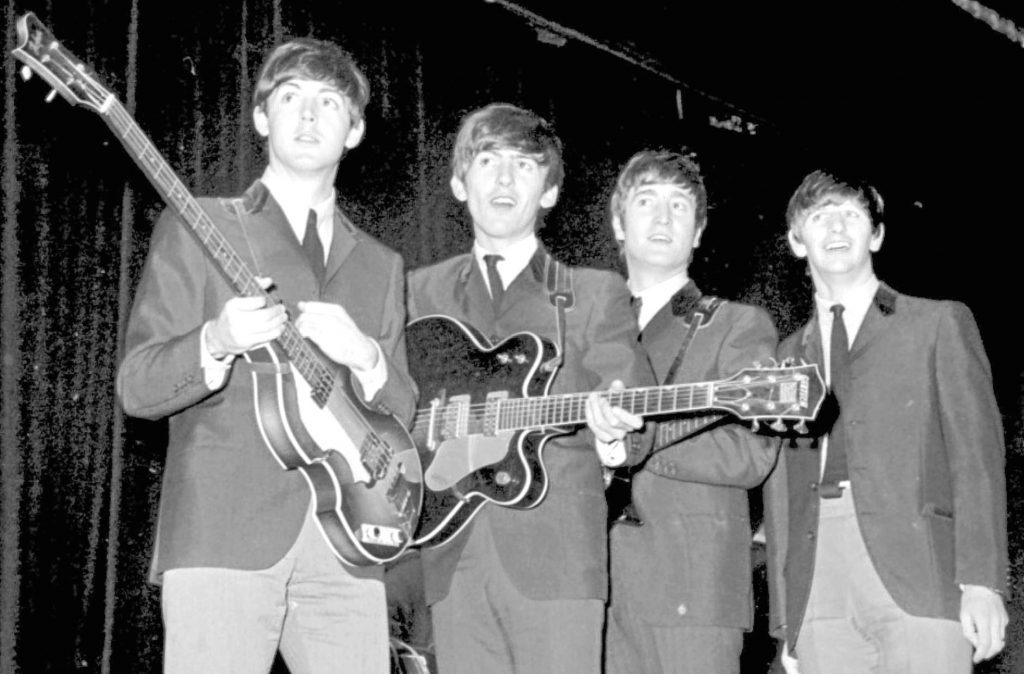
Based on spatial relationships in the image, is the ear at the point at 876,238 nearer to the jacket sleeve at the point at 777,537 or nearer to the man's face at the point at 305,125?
the jacket sleeve at the point at 777,537

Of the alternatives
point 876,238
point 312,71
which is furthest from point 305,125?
point 876,238

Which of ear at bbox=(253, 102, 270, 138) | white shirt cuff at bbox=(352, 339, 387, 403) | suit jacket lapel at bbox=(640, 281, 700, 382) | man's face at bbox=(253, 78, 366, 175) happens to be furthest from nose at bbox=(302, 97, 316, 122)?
suit jacket lapel at bbox=(640, 281, 700, 382)

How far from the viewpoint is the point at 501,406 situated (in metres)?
2.78

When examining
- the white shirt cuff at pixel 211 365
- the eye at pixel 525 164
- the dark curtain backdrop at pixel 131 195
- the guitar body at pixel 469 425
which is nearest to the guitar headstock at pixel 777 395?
the guitar body at pixel 469 425

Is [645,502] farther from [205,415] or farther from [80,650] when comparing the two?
[80,650]

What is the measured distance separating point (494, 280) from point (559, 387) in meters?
0.34

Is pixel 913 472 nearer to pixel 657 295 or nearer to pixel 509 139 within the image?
pixel 657 295

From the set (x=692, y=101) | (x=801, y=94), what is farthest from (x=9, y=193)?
(x=801, y=94)

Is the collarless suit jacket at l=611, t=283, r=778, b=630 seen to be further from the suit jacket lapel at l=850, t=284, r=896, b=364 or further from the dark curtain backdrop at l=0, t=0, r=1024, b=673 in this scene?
the dark curtain backdrop at l=0, t=0, r=1024, b=673

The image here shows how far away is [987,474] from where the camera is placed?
9.57ft

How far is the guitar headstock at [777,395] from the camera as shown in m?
2.67

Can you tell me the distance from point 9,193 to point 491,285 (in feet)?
4.22

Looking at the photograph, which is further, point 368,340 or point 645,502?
point 645,502

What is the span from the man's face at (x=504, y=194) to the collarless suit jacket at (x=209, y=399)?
70cm
